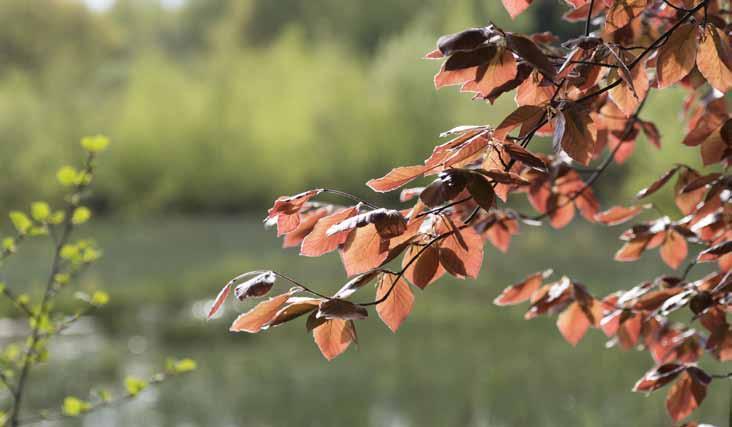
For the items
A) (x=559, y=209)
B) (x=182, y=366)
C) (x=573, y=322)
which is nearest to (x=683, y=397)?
(x=573, y=322)

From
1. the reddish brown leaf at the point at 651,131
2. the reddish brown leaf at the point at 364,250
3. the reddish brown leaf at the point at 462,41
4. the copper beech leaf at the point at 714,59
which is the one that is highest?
the reddish brown leaf at the point at 462,41

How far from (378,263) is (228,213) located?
15955 mm

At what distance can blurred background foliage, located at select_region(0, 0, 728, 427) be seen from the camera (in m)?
4.70

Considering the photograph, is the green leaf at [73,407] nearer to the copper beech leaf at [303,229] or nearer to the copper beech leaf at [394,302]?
the copper beech leaf at [303,229]

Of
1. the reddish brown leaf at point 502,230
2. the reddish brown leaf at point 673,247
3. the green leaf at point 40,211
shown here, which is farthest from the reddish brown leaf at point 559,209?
the green leaf at point 40,211

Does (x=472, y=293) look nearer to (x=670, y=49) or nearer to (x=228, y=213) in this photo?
(x=670, y=49)

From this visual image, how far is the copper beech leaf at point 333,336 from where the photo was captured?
0.92 metres

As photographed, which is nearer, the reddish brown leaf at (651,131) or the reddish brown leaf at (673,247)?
the reddish brown leaf at (673,247)

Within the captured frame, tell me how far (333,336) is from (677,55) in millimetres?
520

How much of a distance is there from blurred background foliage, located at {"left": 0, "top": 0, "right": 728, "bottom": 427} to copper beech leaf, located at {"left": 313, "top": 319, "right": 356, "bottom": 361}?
10.3ft

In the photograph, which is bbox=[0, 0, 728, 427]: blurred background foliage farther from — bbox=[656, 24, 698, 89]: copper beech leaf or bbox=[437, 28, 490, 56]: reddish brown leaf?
bbox=[437, 28, 490, 56]: reddish brown leaf

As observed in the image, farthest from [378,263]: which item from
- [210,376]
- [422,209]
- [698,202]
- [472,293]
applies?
[472,293]

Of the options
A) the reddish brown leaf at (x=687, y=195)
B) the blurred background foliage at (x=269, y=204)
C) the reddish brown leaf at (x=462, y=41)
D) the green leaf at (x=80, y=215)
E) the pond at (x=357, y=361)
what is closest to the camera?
the reddish brown leaf at (x=462, y=41)

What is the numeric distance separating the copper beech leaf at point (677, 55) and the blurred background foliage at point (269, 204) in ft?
10.4
